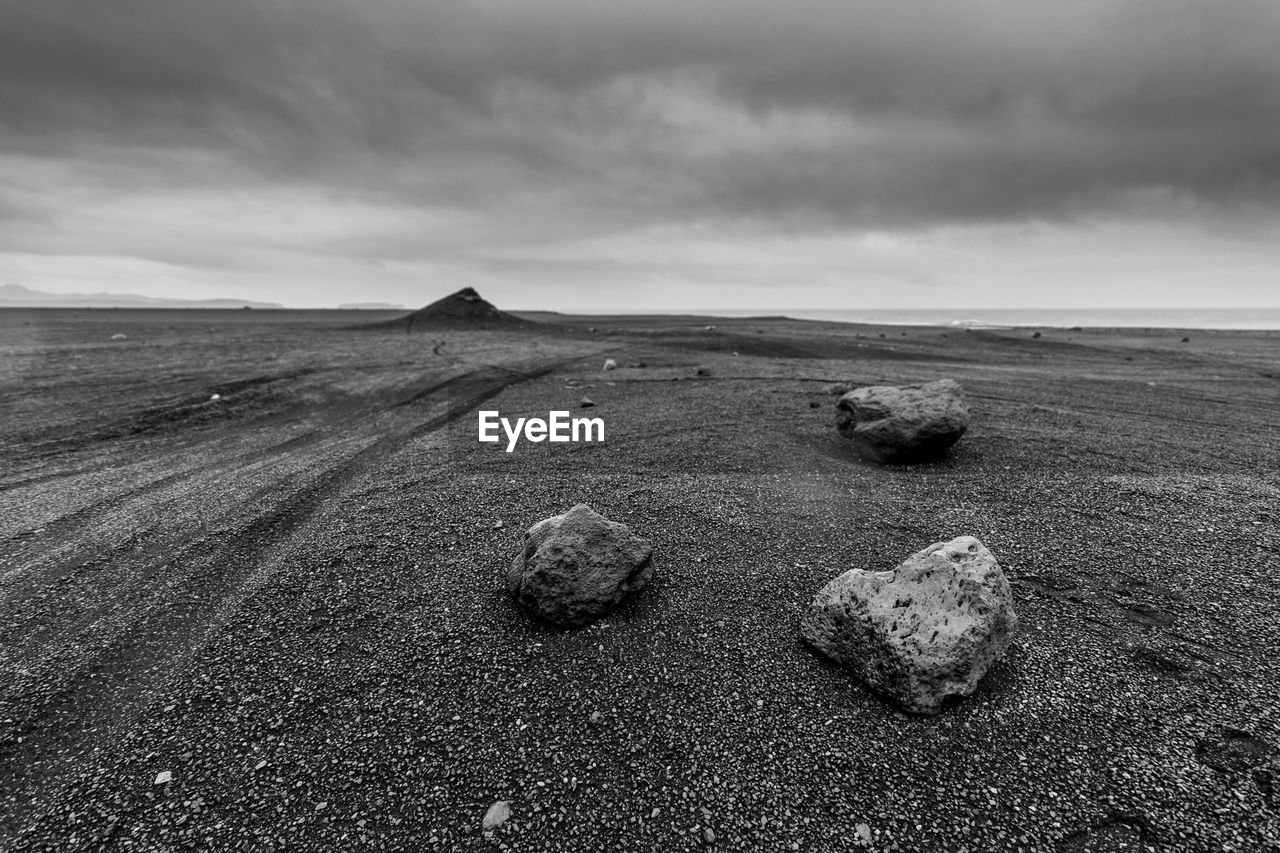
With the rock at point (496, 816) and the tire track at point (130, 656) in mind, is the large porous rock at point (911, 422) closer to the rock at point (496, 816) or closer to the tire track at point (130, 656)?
the rock at point (496, 816)

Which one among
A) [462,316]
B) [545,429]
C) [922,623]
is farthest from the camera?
[462,316]

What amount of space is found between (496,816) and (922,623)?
310 cm

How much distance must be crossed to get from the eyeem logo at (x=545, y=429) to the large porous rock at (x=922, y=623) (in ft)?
21.1

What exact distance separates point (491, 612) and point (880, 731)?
3241 millimetres

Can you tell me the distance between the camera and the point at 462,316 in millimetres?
39375

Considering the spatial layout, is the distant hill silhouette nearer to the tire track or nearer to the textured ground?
the textured ground

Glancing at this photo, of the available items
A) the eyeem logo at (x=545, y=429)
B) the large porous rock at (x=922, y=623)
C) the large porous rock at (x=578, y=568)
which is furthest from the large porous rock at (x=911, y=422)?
the large porous rock at (x=578, y=568)

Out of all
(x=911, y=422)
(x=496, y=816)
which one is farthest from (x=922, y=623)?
(x=911, y=422)

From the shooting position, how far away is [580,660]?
410cm

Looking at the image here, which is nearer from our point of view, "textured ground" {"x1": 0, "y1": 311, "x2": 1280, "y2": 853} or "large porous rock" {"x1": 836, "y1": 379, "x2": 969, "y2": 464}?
"textured ground" {"x1": 0, "y1": 311, "x2": 1280, "y2": 853}

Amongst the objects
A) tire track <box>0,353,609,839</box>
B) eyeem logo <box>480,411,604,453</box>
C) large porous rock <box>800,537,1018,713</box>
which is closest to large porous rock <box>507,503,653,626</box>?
large porous rock <box>800,537,1018,713</box>

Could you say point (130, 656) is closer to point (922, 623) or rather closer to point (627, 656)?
point (627, 656)

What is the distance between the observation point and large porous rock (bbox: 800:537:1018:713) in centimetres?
358

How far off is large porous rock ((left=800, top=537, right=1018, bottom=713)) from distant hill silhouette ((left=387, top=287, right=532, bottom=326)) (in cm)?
3709
